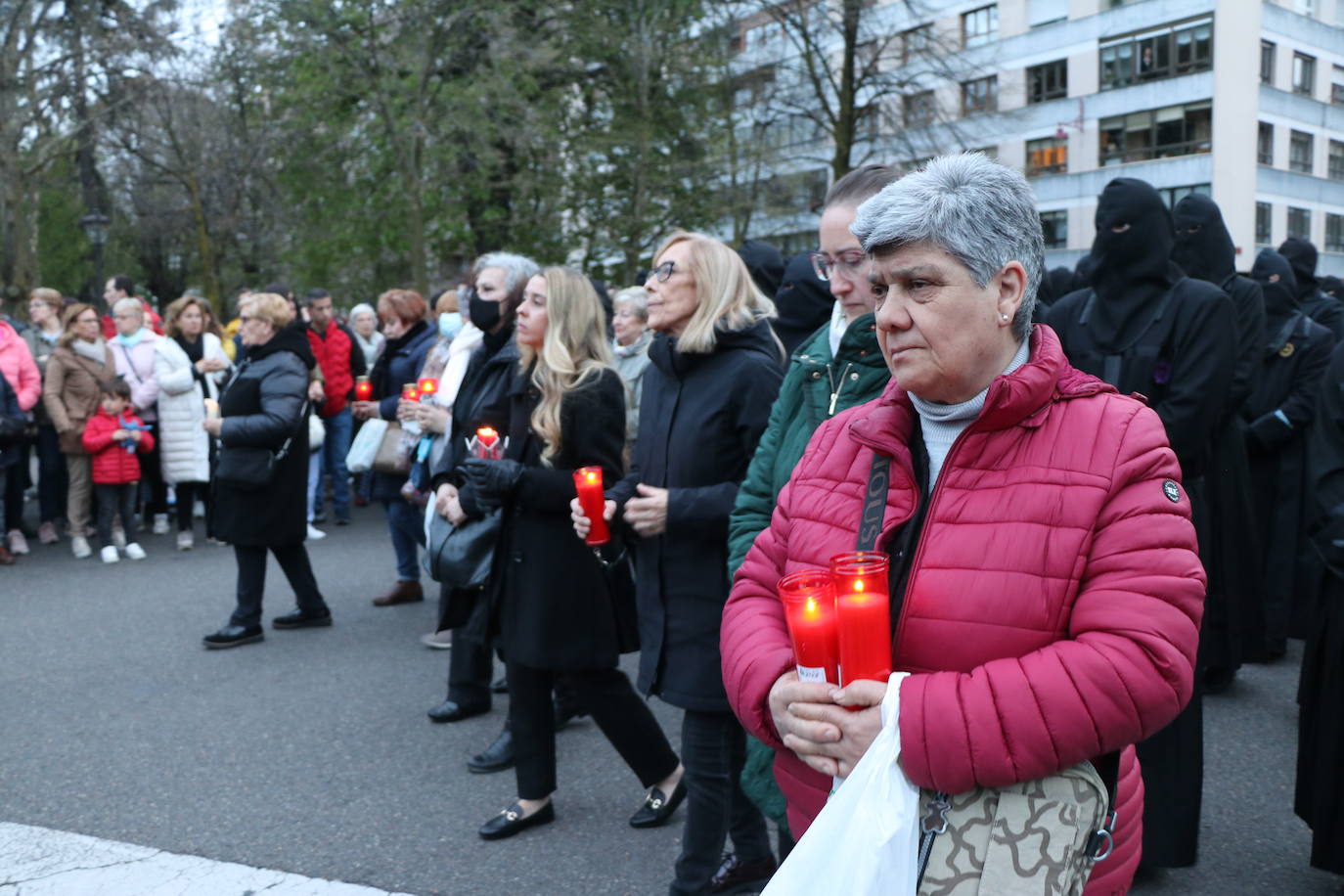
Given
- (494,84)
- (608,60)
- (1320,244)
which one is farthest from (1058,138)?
(494,84)

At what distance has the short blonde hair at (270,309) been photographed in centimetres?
703

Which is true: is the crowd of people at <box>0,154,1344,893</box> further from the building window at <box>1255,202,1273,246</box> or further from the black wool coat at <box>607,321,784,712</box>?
the building window at <box>1255,202,1273,246</box>

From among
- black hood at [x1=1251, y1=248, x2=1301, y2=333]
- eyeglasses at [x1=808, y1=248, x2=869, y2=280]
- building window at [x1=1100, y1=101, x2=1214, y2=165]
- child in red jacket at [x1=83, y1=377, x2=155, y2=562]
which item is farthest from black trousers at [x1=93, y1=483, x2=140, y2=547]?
building window at [x1=1100, y1=101, x2=1214, y2=165]

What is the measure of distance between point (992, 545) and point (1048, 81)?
43.3 meters

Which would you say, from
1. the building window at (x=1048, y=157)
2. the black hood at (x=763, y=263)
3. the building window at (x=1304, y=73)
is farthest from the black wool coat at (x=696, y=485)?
the building window at (x=1304, y=73)

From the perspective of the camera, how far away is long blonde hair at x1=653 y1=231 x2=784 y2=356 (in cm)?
376

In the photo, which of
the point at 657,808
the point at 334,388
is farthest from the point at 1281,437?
the point at 334,388

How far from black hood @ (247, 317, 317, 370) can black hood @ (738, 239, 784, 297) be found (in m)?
2.73

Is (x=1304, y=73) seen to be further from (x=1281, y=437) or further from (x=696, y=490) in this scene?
(x=696, y=490)

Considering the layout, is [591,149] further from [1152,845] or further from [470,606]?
[1152,845]

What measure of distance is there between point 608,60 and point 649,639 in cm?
2229

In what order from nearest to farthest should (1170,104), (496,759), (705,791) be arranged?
(705,791)
(496,759)
(1170,104)

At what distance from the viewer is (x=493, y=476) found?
426cm

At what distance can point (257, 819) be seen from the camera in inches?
Result: 178
